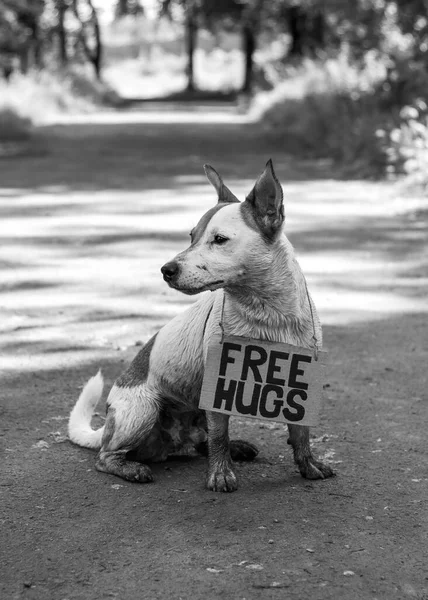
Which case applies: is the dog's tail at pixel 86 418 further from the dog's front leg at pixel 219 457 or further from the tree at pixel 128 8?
the tree at pixel 128 8

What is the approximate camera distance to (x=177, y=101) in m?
58.5

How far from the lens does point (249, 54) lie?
187 feet

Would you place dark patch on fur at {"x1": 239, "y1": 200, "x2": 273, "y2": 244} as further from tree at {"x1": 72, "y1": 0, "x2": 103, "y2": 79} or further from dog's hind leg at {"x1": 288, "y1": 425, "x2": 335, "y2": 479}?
tree at {"x1": 72, "y1": 0, "x2": 103, "y2": 79}

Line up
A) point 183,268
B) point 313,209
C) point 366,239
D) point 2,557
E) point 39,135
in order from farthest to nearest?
point 39,135 < point 313,209 < point 366,239 < point 183,268 < point 2,557

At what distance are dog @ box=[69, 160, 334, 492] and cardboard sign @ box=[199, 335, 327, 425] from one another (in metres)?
0.06

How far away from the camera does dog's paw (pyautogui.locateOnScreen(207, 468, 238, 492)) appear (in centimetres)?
427

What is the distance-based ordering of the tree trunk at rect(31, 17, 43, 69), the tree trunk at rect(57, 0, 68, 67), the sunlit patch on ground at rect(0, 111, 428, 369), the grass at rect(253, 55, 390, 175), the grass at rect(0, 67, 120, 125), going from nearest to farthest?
the sunlit patch on ground at rect(0, 111, 428, 369) < the grass at rect(253, 55, 390, 175) < the grass at rect(0, 67, 120, 125) < the tree trunk at rect(31, 17, 43, 69) < the tree trunk at rect(57, 0, 68, 67)

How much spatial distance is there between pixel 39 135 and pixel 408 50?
1112 cm

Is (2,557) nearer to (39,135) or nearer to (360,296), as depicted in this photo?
(360,296)

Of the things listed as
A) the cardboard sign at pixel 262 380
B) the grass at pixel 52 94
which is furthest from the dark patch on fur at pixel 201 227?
the grass at pixel 52 94

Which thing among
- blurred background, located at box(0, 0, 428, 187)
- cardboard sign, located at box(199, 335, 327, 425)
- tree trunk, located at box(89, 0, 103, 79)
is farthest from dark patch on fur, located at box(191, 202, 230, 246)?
tree trunk, located at box(89, 0, 103, 79)

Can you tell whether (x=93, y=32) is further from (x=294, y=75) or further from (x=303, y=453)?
(x=303, y=453)

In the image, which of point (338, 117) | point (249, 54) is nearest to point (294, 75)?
point (338, 117)

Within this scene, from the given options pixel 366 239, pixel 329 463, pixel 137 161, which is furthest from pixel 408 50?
pixel 329 463
